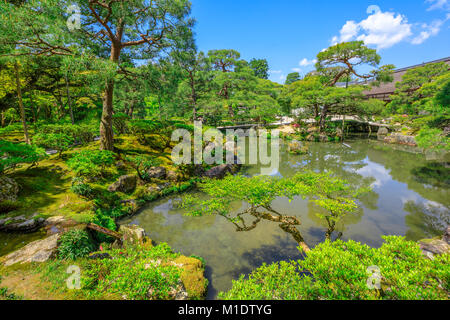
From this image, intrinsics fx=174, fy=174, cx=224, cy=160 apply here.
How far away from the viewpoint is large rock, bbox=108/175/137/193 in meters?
8.44

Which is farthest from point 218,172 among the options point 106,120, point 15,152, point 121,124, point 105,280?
point 15,152

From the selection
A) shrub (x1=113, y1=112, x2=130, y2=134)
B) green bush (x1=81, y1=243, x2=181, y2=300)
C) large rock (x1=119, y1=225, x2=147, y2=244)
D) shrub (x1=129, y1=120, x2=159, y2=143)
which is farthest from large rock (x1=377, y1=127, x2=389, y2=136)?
green bush (x1=81, y1=243, x2=181, y2=300)

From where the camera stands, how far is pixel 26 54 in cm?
685

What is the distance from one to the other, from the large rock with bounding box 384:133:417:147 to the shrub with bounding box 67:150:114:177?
96.6 feet

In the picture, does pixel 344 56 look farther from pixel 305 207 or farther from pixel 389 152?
pixel 305 207

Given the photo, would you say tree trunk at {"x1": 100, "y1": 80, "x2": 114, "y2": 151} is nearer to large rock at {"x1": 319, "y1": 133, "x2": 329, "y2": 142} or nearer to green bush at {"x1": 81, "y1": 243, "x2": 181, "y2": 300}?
green bush at {"x1": 81, "y1": 243, "x2": 181, "y2": 300}

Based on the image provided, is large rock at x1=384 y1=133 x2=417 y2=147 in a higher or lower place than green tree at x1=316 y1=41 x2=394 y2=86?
lower

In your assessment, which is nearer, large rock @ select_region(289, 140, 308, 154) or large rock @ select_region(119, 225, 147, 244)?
large rock @ select_region(119, 225, 147, 244)

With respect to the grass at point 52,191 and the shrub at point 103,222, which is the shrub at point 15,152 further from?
the shrub at point 103,222

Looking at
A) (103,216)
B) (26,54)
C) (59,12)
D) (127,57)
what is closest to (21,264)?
(103,216)

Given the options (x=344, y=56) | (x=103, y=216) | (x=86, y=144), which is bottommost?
(x=103, y=216)

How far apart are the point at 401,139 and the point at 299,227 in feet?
77.2

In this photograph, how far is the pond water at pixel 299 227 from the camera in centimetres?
595

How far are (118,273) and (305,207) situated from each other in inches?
327
